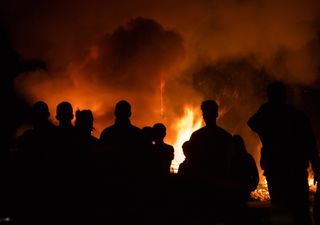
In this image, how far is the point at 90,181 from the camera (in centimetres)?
391

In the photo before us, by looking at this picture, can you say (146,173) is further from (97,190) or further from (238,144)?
(238,144)

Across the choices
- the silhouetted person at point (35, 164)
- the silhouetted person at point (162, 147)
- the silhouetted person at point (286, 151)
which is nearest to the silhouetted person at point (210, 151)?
the silhouetted person at point (286, 151)

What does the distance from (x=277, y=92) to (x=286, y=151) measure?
0.63 meters

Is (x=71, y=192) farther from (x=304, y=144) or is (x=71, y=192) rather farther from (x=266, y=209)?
(x=304, y=144)

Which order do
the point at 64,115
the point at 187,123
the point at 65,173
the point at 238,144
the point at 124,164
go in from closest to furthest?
the point at 65,173, the point at 124,164, the point at 64,115, the point at 238,144, the point at 187,123

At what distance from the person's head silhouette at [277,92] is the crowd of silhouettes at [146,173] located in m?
0.01

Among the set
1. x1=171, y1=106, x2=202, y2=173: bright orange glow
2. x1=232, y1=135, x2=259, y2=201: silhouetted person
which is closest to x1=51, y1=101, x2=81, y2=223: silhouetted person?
x1=232, y1=135, x2=259, y2=201: silhouetted person

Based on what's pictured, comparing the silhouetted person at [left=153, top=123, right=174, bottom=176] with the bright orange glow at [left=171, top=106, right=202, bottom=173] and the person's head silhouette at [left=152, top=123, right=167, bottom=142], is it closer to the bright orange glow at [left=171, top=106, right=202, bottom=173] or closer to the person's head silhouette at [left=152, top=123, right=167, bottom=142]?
the person's head silhouette at [left=152, top=123, right=167, bottom=142]

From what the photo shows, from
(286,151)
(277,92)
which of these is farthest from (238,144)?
(277,92)

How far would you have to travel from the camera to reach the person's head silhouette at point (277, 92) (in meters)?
4.75

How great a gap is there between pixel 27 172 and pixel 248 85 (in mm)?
16878

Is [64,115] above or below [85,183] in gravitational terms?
above

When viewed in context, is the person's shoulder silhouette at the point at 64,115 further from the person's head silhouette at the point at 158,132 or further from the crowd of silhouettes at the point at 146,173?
the person's head silhouette at the point at 158,132

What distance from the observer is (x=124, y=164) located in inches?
169
